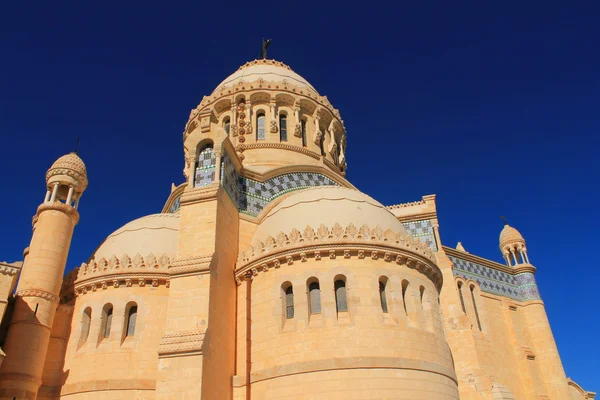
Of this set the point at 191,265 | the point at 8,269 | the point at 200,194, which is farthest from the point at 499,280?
the point at 8,269

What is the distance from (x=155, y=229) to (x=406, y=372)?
9.44 meters

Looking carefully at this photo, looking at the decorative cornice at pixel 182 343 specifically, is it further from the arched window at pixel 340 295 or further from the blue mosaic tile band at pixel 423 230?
the blue mosaic tile band at pixel 423 230

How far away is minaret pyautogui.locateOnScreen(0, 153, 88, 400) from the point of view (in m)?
13.8

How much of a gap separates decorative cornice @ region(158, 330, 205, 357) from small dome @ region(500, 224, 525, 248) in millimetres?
21039

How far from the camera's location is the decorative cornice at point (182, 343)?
11.0m

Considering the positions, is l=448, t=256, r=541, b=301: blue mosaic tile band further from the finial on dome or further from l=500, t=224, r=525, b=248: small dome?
the finial on dome

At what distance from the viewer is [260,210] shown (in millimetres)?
→ 16422

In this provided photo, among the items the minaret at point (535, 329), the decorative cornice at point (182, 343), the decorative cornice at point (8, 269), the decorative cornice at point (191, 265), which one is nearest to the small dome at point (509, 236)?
the minaret at point (535, 329)

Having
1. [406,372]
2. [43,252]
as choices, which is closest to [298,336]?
[406,372]

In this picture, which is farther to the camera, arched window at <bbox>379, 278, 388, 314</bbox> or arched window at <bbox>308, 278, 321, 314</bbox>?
arched window at <bbox>379, 278, 388, 314</bbox>

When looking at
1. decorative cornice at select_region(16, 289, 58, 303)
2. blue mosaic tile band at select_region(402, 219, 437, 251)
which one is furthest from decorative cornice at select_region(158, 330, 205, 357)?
blue mosaic tile band at select_region(402, 219, 437, 251)

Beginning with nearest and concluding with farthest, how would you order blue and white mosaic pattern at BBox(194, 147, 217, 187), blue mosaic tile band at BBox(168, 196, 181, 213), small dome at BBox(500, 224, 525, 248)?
blue and white mosaic pattern at BBox(194, 147, 217, 187)
blue mosaic tile band at BBox(168, 196, 181, 213)
small dome at BBox(500, 224, 525, 248)

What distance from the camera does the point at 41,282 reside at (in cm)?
1528

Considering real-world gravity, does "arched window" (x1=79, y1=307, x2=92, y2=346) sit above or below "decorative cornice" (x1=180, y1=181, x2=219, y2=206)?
below
